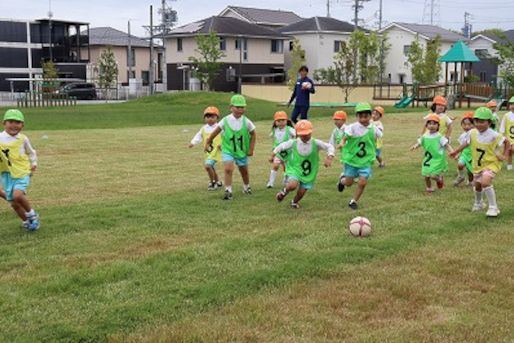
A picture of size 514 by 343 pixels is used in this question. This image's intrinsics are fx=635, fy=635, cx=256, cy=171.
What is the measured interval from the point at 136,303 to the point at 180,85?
2294 inches

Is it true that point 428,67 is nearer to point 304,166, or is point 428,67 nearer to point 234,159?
point 234,159

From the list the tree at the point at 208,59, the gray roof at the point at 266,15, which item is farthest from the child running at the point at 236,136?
the gray roof at the point at 266,15

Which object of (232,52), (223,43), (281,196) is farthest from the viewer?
(232,52)

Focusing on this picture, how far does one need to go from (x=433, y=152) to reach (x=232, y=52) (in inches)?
2022

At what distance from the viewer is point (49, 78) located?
178 feet

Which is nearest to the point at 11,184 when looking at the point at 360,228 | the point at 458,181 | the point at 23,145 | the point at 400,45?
the point at 23,145

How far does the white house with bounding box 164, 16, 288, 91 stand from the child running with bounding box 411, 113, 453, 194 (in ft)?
164

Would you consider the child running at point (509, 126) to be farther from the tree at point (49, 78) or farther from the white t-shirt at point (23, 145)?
the tree at point (49, 78)

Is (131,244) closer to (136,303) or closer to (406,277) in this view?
(136,303)

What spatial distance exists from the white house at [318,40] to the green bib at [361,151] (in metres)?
54.0

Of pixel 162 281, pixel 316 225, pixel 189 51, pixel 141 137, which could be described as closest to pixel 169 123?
pixel 141 137

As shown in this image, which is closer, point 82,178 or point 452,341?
point 452,341

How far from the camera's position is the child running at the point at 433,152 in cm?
1046

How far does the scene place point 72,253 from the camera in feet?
22.6
